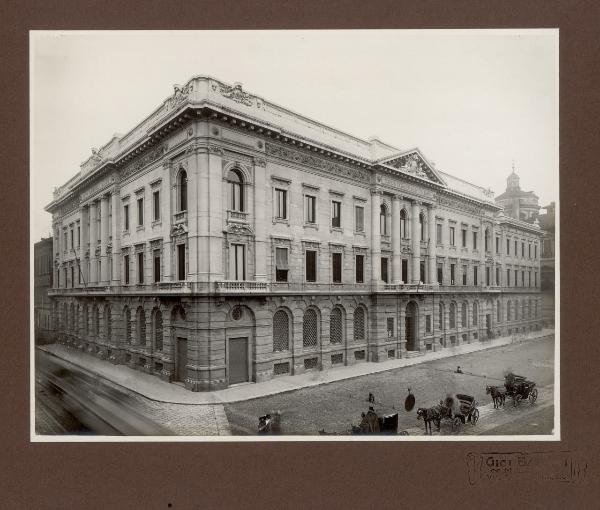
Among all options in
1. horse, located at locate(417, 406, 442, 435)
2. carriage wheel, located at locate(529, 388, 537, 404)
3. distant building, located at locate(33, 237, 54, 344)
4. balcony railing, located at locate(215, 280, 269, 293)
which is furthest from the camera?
balcony railing, located at locate(215, 280, 269, 293)

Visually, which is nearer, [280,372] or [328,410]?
[328,410]

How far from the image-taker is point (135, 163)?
18672mm

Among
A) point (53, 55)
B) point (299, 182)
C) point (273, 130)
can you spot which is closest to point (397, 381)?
point (299, 182)

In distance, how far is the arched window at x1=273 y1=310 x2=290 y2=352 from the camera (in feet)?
61.2

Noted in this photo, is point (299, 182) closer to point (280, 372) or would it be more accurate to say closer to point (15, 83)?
point (280, 372)

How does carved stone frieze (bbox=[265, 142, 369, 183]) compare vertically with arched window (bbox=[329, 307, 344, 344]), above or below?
above

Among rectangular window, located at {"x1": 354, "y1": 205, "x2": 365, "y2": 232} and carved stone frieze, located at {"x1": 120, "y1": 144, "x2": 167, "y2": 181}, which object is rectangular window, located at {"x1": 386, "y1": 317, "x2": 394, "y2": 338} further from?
carved stone frieze, located at {"x1": 120, "y1": 144, "x2": 167, "y2": 181}

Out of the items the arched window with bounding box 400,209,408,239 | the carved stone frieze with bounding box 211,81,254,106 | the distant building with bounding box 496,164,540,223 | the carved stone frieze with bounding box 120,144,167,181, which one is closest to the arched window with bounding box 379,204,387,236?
the arched window with bounding box 400,209,408,239

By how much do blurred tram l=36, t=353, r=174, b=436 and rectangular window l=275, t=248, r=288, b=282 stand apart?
783 cm

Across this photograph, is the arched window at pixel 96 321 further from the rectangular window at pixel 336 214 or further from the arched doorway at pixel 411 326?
the arched doorway at pixel 411 326

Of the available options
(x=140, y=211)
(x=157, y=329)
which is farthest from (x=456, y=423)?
(x=140, y=211)

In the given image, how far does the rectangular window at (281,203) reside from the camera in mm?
18625
